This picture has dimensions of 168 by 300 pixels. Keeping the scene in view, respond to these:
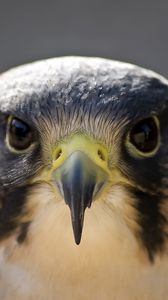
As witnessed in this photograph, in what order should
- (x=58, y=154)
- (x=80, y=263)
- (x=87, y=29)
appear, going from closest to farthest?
1. (x=58, y=154)
2. (x=80, y=263)
3. (x=87, y=29)

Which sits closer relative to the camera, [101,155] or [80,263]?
[101,155]

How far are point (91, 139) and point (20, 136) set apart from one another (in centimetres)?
18

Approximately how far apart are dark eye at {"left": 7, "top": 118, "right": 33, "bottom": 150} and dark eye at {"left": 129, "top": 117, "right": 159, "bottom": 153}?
26 cm

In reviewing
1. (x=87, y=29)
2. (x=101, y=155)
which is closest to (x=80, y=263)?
(x=101, y=155)

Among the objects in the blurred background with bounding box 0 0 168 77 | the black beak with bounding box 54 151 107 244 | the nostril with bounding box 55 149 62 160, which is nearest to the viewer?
the black beak with bounding box 54 151 107 244

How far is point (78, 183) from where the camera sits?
2643mm

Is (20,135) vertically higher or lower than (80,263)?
higher

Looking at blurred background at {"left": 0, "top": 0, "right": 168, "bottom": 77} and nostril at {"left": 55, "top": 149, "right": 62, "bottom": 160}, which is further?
blurred background at {"left": 0, "top": 0, "right": 168, "bottom": 77}

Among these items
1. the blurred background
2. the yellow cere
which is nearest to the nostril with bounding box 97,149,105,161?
the yellow cere

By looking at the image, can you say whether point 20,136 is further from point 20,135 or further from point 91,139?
point 91,139

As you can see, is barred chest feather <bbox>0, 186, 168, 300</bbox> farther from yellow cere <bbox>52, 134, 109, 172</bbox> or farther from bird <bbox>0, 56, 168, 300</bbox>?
yellow cere <bbox>52, 134, 109, 172</bbox>

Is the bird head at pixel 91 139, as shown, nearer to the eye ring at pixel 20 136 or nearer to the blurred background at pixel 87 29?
the eye ring at pixel 20 136

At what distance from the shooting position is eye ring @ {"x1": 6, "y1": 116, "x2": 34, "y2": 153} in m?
2.82

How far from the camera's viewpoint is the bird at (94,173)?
281cm
